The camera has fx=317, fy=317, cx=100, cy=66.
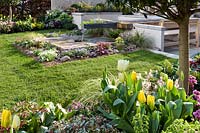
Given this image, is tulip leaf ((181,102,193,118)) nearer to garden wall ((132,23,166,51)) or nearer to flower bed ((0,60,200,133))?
flower bed ((0,60,200,133))

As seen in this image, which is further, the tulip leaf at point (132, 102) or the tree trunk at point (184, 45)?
the tree trunk at point (184, 45)

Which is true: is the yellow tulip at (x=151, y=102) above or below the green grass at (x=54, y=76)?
above

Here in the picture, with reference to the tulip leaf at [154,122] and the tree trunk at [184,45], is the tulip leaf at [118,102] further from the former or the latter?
the tree trunk at [184,45]

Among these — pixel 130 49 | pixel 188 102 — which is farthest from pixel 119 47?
pixel 188 102

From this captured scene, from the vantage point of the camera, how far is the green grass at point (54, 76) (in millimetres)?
4820

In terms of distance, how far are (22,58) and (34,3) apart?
322 inches

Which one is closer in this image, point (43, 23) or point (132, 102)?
point (132, 102)

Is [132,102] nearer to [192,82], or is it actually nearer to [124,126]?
[124,126]

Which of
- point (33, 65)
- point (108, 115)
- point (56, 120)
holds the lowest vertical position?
point (56, 120)

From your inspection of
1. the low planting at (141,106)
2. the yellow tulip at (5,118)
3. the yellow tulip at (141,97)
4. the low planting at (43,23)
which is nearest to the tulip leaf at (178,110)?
the low planting at (141,106)

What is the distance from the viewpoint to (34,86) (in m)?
5.32

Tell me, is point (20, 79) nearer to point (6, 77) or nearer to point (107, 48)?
point (6, 77)

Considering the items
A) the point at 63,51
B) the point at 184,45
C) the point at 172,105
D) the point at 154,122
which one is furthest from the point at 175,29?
the point at 154,122

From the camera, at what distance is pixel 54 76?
5848 mm
